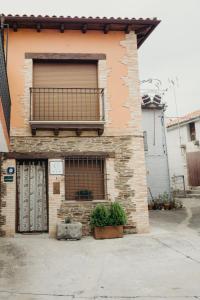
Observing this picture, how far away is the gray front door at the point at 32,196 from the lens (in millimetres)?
9766

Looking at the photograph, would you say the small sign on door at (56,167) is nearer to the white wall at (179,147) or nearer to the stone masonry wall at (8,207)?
the stone masonry wall at (8,207)

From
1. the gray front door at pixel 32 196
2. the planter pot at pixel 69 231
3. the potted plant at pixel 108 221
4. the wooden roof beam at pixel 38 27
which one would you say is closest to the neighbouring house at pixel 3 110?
the gray front door at pixel 32 196

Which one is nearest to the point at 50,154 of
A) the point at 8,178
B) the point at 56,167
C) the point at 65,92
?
the point at 56,167

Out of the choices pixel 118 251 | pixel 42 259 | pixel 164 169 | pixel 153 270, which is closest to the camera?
pixel 153 270

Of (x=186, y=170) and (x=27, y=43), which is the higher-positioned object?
(x=27, y=43)

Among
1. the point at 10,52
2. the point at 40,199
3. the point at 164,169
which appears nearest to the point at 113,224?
the point at 40,199

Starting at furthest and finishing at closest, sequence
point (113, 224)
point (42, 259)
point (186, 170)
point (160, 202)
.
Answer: point (186, 170) → point (160, 202) → point (113, 224) → point (42, 259)

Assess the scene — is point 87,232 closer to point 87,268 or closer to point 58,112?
point 87,268

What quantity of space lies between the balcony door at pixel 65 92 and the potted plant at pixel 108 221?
9.55 feet

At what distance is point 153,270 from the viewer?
6.19m

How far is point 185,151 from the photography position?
23250 mm

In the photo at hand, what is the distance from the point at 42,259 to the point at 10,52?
6.53 m

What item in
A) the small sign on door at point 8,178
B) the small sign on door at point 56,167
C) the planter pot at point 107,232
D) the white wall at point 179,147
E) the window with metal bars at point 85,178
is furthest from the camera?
the white wall at point 179,147

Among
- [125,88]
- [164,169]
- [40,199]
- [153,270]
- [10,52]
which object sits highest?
[10,52]
